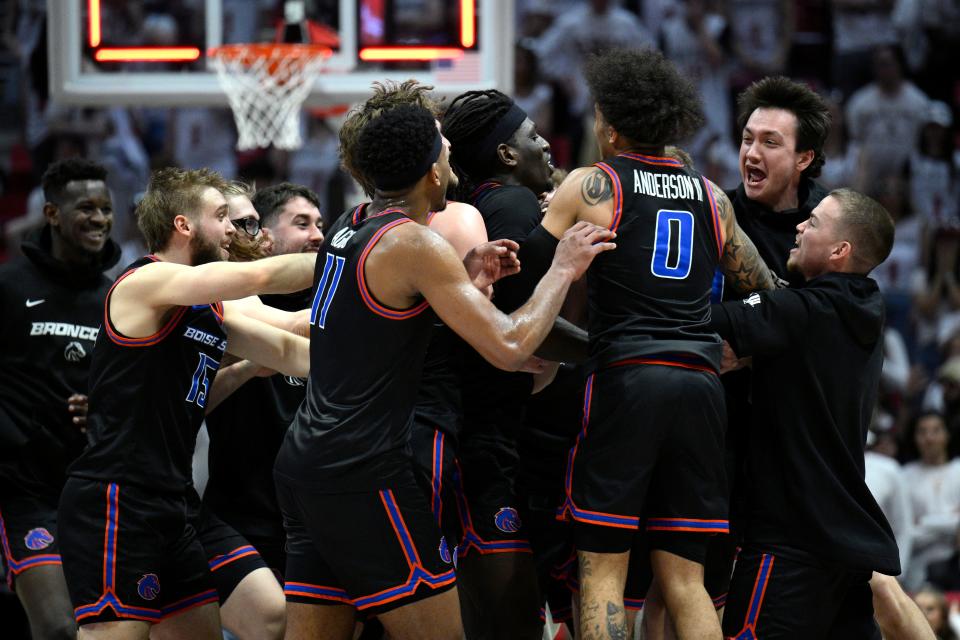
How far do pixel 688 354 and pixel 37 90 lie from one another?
10.9 m

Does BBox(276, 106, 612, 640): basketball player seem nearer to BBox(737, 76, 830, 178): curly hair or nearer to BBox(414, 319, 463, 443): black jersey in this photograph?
BBox(414, 319, 463, 443): black jersey

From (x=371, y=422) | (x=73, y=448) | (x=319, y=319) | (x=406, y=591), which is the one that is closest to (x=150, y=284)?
(x=319, y=319)

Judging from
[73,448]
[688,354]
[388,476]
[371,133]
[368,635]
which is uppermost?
[371,133]

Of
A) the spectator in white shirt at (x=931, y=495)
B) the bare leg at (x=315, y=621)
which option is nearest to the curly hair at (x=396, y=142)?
the bare leg at (x=315, y=621)

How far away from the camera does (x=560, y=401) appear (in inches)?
229

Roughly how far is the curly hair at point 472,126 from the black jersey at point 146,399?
1235 mm

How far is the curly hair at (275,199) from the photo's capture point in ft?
21.2

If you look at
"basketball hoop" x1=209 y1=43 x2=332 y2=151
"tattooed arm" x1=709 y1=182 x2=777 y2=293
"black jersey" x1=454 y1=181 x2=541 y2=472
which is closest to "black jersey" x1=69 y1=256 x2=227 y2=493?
"black jersey" x1=454 y1=181 x2=541 y2=472

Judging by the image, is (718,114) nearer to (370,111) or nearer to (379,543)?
(370,111)

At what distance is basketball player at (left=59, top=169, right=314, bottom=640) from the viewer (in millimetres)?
5062

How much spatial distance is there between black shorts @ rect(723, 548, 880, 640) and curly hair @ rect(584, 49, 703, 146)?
1668 millimetres

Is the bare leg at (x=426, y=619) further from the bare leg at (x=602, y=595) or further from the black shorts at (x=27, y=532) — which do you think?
the black shorts at (x=27, y=532)

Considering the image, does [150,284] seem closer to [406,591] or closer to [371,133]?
[371,133]

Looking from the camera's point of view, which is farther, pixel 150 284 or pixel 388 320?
pixel 150 284
